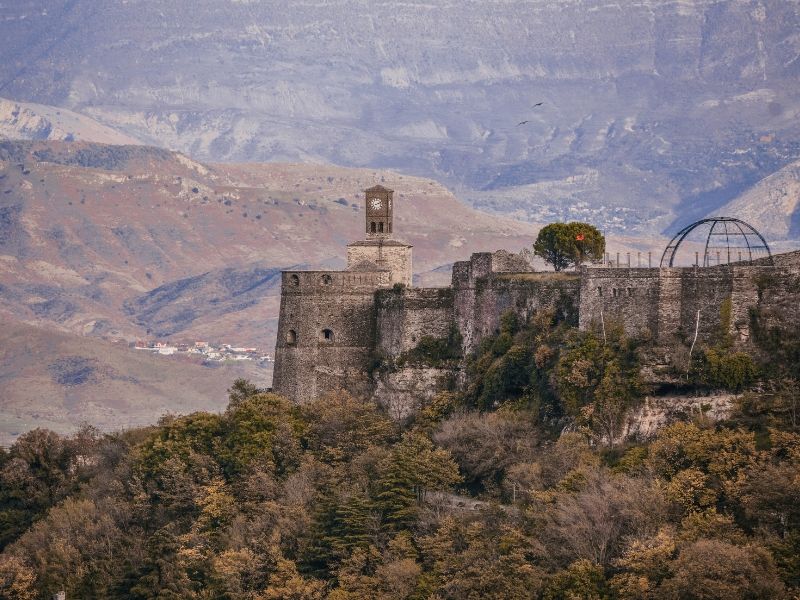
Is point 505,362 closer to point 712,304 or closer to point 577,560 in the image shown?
point 712,304

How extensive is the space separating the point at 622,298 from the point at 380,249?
24.4 metres

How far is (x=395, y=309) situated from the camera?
333 ft

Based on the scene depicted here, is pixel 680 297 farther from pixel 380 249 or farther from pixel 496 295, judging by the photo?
pixel 380 249

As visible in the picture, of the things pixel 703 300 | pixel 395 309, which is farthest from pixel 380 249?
pixel 703 300

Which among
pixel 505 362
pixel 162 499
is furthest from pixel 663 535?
pixel 162 499

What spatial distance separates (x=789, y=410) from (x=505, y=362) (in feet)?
56.7

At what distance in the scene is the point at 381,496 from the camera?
87875 mm

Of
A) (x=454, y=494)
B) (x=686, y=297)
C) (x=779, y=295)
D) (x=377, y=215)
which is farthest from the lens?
(x=377, y=215)

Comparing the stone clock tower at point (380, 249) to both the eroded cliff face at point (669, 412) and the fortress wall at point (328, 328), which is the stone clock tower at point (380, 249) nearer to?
the fortress wall at point (328, 328)

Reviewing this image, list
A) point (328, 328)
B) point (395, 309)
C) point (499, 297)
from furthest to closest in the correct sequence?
point (328, 328)
point (395, 309)
point (499, 297)

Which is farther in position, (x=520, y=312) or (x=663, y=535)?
(x=520, y=312)

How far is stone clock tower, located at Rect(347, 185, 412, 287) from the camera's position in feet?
350

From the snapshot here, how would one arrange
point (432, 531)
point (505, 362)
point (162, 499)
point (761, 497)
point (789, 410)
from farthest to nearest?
point (162, 499) < point (505, 362) < point (432, 531) < point (789, 410) < point (761, 497)

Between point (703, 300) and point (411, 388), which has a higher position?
point (703, 300)
